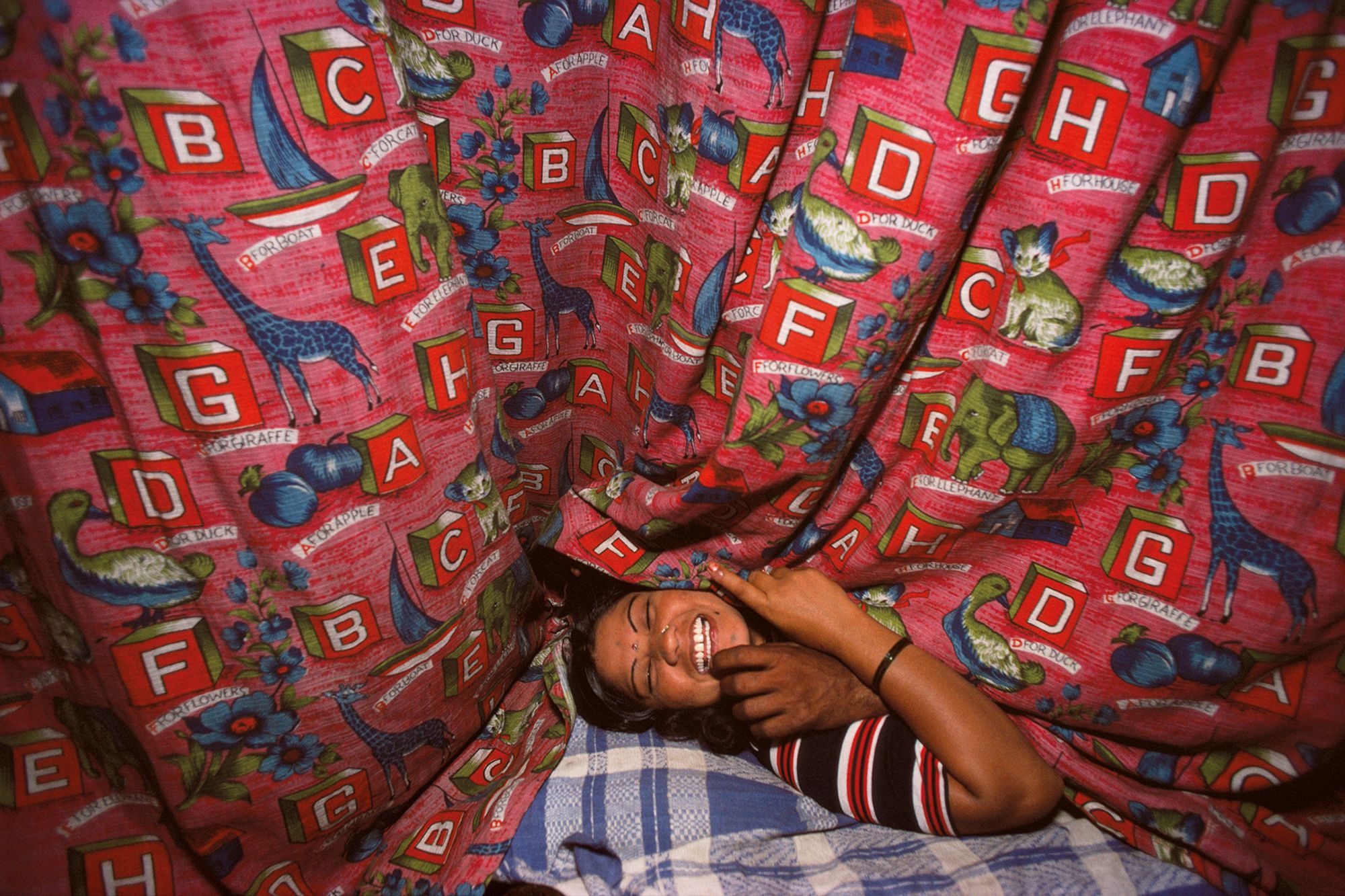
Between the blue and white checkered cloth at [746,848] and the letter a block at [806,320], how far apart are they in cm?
74

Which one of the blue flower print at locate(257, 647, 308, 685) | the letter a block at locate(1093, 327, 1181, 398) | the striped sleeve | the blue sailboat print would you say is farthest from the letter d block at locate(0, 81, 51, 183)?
the striped sleeve

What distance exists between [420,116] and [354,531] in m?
0.57

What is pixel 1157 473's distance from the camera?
30.3 inches

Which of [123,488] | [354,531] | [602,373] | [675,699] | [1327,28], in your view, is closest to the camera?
[1327,28]

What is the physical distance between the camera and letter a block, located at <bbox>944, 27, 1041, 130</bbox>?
615mm

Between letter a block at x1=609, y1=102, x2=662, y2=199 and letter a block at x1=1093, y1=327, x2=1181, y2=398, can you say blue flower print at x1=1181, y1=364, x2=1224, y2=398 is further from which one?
letter a block at x1=609, y1=102, x2=662, y2=199

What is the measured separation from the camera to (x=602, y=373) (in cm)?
118

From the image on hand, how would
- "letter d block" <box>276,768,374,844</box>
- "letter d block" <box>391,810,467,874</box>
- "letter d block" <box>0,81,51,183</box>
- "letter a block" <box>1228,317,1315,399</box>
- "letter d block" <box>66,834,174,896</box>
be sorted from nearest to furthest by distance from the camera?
"letter d block" <box>0,81,51,183</box>, "letter a block" <box>1228,317,1315,399</box>, "letter d block" <box>66,834,174,896</box>, "letter d block" <box>276,768,374,844</box>, "letter d block" <box>391,810,467,874</box>

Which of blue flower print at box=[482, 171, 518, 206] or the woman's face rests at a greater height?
blue flower print at box=[482, 171, 518, 206]

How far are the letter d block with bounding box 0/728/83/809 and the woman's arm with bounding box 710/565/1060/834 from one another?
0.93m

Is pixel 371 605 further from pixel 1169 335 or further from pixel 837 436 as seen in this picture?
pixel 1169 335

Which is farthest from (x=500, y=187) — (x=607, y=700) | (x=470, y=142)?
(x=607, y=700)

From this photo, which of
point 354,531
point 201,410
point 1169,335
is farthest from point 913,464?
point 201,410

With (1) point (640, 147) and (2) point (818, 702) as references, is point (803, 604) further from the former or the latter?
(1) point (640, 147)
